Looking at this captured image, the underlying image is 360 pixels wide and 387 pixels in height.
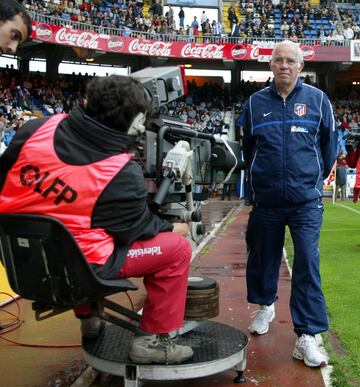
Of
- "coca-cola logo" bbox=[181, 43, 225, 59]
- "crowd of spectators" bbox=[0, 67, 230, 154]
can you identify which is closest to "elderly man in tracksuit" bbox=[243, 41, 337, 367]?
"crowd of spectators" bbox=[0, 67, 230, 154]

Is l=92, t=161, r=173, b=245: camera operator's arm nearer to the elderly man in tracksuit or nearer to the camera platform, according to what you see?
the camera platform

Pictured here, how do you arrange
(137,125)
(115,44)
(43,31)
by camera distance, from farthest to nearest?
(115,44), (43,31), (137,125)

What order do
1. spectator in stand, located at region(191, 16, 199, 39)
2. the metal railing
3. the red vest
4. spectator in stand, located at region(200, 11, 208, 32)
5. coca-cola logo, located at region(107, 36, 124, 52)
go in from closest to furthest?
the red vest < coca-cola logo, located at region(107, 36, 124, 52) < the metal railing < spectator in stand, located at region(191, 16, 199, 39) < spectator in stand, located at region(200, 11, 208, 32)

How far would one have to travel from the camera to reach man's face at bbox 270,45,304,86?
3873 mm

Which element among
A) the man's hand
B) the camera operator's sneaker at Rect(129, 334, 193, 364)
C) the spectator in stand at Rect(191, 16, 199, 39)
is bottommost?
the camera operator's sneaker at Rect(129, 334, 193, 364)

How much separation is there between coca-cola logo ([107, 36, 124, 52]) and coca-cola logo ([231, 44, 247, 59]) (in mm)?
5934

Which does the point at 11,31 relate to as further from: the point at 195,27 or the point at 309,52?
the point at 195,27

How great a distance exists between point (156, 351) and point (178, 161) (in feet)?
3.38

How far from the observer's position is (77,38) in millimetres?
26781

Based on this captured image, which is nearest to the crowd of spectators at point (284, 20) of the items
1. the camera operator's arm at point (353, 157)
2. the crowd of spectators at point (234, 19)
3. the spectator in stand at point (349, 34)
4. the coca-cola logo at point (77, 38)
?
the crowd of spectators at point (234, 19)

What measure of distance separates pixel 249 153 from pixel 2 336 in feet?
7.55

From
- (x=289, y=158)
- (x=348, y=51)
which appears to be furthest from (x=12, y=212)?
(x=348, y=51)

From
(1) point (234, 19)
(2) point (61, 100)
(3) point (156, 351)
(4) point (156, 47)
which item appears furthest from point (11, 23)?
(1) point (234, 19)

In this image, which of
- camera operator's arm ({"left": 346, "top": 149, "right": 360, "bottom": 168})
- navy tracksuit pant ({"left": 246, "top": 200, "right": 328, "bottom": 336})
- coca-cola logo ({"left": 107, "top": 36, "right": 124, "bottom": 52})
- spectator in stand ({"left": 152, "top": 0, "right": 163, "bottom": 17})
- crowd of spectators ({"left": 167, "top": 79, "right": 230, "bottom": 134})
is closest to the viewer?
navy tracksuit pant ({"left": 246, "top": 200, "right": 328, "bottom": 336})
